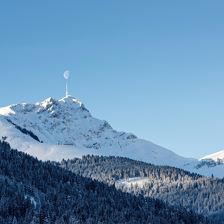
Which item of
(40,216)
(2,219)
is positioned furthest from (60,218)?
(2,219)

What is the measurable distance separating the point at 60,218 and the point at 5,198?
53.1 ft

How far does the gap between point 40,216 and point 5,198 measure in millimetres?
11088

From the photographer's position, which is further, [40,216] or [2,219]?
[40,216]

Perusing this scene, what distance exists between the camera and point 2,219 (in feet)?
597

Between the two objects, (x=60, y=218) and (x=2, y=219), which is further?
(x=60, y=218)

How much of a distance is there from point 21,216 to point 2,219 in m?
7.35

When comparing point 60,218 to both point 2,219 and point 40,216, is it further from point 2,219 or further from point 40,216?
point 2,219

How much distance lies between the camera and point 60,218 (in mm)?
197625

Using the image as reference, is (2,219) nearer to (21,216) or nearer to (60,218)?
(21,216)

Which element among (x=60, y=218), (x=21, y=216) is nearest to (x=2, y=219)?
(x=21, y=216)

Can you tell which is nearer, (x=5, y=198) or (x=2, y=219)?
(x=2, y=219)

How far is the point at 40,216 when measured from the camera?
195 metres
